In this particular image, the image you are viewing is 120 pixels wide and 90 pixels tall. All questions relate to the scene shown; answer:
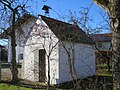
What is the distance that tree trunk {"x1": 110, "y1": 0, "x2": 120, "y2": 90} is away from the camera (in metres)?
3.37

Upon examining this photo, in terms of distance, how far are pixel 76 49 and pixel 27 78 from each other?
4852 millimetres

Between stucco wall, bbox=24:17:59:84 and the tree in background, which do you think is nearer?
the tree in background

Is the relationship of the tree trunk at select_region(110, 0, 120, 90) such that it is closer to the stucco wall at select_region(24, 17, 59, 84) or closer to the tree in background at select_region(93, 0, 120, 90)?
the tree in background at select_region(93, 0, 120, 90)

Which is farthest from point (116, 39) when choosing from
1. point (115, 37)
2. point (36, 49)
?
point (36, 49)

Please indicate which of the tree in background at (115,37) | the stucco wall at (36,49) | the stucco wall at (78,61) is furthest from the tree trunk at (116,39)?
the stucco wall at (36,49)

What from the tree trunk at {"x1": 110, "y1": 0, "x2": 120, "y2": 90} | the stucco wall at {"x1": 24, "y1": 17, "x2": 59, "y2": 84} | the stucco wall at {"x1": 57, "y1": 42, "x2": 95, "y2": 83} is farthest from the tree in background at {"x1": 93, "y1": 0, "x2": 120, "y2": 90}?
the stucco wall at {"x1": 24, "y1": 17, "x2": 59, "y2": 84}

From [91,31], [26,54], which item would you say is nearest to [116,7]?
[91,31]

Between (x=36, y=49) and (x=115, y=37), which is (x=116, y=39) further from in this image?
(x=36, y=49)

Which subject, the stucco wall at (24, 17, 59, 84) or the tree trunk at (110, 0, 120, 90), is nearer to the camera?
the tree trunk at (110, 0, 120, 90)

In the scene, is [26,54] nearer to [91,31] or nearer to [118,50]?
[91,31]

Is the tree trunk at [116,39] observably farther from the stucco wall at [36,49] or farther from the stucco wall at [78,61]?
the stucco wall at [36,49]

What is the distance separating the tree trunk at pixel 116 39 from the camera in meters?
3.37

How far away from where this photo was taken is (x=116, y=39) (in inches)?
134

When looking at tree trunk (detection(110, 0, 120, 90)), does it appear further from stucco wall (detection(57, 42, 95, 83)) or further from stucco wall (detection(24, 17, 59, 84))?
stucco wall (detection(24, 17, 59, 84))
